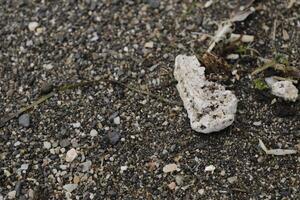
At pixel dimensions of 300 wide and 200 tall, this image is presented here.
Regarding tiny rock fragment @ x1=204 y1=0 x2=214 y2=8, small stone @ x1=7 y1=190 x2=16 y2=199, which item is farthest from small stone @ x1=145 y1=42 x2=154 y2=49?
small stone @ x1=7 y1=190 x2=16 y2=199

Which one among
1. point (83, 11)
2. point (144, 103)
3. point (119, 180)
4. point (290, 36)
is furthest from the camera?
point (83, 11)

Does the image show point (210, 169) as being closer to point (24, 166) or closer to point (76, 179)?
point (76, 179)

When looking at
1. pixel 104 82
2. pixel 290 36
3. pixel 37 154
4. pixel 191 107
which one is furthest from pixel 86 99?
pixel 290 36

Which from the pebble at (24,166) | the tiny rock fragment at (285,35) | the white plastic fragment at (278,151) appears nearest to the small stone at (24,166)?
the pebble at (24,166)

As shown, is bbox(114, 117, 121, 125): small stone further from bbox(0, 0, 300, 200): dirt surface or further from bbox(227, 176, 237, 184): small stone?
bbox(227, 176, 237, 184): small stone

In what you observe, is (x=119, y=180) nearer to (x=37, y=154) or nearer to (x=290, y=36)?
(x=37, y=154)

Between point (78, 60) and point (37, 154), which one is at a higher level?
point (78, 60)
